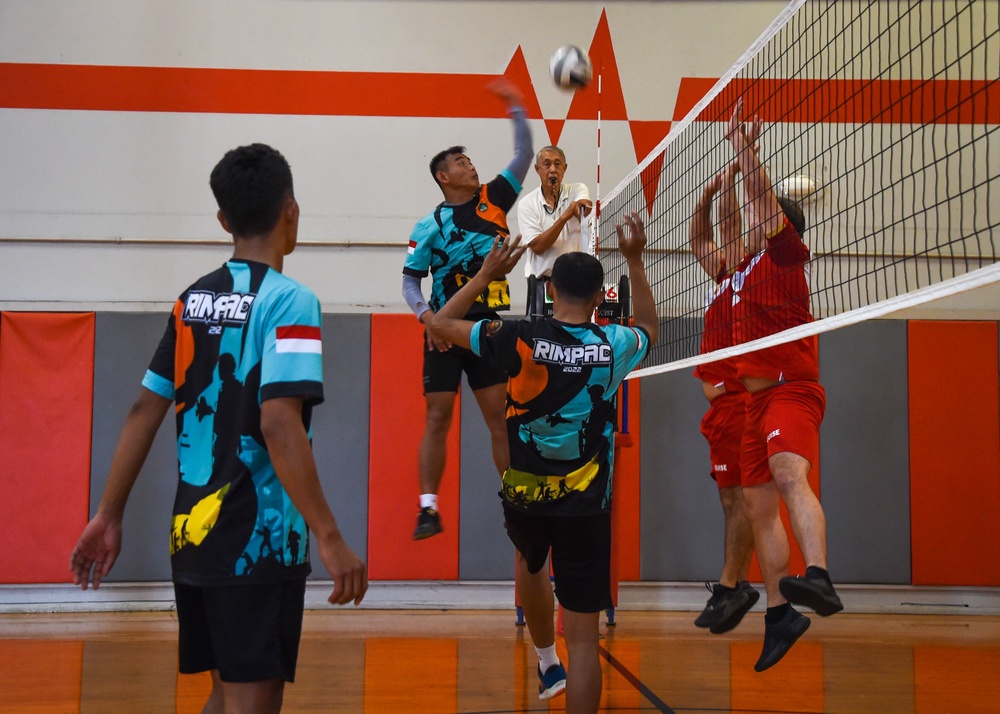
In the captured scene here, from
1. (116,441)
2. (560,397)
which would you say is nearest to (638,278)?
(560,397)

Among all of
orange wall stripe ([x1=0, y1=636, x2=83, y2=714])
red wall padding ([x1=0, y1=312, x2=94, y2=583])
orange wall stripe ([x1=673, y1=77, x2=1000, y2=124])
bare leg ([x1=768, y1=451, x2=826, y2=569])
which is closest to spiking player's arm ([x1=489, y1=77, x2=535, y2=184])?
bare leg ([x1=768, y1=451, x2=826, y2=569])

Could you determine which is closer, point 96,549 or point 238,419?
point 238,419

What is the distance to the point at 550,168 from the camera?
6238mm

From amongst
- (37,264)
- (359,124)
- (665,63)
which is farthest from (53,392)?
(665,63)

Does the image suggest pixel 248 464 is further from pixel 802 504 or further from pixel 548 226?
pixel 548 226

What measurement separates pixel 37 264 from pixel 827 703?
21.5 feet

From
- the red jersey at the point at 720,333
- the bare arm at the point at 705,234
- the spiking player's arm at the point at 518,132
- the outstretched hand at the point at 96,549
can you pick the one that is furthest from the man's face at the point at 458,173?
the outstretched hand at the point at 96,549

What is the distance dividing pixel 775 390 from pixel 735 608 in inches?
47.2

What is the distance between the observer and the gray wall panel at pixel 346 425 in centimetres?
701

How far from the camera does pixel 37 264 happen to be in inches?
282

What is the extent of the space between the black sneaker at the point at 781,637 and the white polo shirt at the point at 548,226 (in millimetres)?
2790

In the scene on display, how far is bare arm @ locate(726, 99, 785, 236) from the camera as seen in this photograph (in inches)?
161

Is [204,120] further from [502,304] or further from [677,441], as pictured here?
[677,441]

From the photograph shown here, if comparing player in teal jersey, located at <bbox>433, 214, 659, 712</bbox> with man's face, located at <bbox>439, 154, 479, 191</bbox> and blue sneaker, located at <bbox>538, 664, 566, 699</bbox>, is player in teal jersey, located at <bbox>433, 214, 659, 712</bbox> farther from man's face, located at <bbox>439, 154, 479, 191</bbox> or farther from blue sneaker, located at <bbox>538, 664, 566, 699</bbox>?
man's face, located at <bbox>439, 154, 479, 191</bbox>
